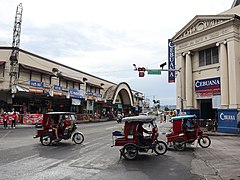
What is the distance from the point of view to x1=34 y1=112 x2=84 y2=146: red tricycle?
13194 millimetres

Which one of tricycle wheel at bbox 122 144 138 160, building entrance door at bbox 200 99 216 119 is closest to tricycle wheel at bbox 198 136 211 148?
tricycle wheel at bbox 122 144 138 160

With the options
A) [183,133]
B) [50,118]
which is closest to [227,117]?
[183,133]

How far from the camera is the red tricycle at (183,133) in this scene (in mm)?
11834

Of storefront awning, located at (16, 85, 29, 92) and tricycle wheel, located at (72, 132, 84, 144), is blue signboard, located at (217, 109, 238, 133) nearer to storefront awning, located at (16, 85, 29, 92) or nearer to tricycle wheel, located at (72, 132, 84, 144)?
tricycle wheel, located at (72, 132, 84, 144)

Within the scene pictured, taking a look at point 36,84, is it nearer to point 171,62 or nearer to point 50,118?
point 50,118

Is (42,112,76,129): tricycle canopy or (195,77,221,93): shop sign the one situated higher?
(195,77,221,93): shop sign

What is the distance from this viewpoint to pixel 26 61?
94.0 ft

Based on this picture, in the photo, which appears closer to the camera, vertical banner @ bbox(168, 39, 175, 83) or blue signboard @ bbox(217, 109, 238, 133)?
blue signboard @ bbox(217, 109, 238, 133)

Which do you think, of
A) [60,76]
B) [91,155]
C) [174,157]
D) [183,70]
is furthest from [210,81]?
[60,76]

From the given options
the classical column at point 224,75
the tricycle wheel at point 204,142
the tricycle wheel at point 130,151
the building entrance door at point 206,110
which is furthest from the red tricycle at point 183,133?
the building entrance door at point 206,110

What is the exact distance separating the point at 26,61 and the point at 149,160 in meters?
23.8

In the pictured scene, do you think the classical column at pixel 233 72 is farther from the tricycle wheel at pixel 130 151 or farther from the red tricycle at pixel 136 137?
the tricycle wheel at pixel 130 151

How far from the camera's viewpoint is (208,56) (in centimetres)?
2358

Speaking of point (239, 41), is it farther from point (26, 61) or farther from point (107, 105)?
point (107, 105)
